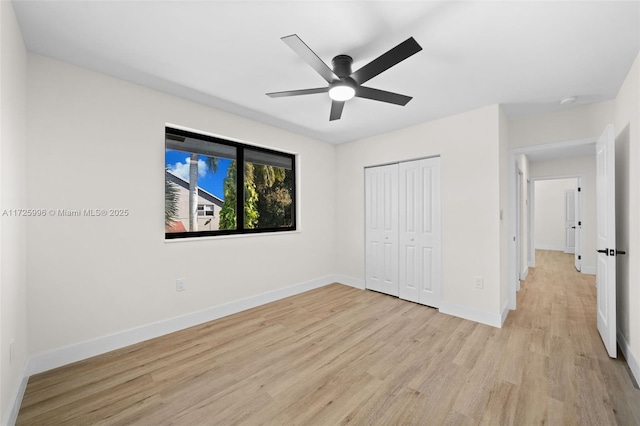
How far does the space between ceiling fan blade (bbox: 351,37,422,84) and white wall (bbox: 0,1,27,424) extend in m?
2.11

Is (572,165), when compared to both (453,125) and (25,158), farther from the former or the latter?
(25,158)

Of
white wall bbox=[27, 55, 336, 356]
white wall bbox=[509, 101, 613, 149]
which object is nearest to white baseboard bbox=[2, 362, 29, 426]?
white wall bbox=[27, 55, 336, 356]

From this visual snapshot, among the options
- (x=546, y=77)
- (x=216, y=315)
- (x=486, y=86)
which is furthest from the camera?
(x=216, y=315)

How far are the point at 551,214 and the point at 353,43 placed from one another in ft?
31.1

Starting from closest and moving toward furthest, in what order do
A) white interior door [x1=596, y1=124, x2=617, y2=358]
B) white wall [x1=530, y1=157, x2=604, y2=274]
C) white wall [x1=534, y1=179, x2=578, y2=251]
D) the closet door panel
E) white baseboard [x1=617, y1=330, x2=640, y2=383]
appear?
white baseboard [x1=617, y1=330, x2=640, y2=383] → white interior door [x1=596, y1=124, x2=617, y2=358] → the closet door panel → white wall [x1=530, y1=157, x2=604, y2=274] → white wall [x1=534, y1=179, x2=578, y2=251]

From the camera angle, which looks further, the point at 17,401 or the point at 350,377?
the point at 350,377

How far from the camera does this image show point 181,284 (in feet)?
9.34

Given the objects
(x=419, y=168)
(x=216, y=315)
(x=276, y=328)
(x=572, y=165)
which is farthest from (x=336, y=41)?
(x=572, y=165)

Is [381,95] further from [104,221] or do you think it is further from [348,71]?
[104,221]

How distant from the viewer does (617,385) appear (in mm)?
1918

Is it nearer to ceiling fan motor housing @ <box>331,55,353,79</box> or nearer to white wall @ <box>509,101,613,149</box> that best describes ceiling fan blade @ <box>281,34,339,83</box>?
ceiling fan motor housing @ <box>331,55,353,79</box>

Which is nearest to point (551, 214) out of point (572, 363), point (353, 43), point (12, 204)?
point (572, 363)

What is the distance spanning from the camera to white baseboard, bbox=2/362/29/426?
1.54 meters

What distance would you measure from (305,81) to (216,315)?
275cm
